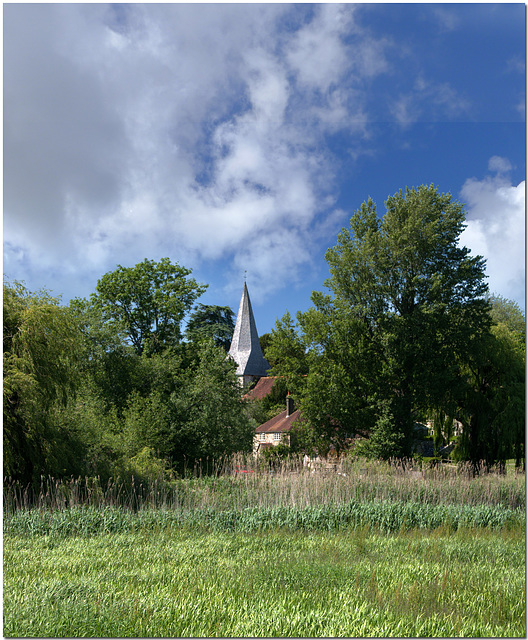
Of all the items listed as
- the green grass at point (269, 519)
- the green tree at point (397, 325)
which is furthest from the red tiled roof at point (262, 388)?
the green grass at point (269, 519)

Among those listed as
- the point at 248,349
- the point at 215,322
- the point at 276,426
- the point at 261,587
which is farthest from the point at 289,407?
the point at 261,587

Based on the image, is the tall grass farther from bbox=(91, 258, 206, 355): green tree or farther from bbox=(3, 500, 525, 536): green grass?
bbox=(91, 258, 206, 355): green tree

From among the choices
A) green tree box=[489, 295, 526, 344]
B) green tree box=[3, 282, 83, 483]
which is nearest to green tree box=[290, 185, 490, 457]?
green tree box=[489, 295, 526, 344]

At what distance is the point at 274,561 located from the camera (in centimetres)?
555

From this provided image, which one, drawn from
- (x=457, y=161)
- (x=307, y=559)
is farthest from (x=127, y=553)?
(x=457, y=161)

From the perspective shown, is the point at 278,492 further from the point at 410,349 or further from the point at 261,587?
the point at 410,349

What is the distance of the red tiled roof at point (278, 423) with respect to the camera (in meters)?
35.1

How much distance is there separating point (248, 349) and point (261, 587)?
47116 mm

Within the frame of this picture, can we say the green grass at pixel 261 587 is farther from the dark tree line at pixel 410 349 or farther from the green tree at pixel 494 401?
the green tree at pixel 494 401

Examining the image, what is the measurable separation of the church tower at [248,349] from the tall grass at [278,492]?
38.4 meters

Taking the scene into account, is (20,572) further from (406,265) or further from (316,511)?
(406,265)

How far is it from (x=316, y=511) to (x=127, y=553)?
3.73 metres

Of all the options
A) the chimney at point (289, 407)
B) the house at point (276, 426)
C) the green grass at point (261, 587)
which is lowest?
the house at point (276, 426)

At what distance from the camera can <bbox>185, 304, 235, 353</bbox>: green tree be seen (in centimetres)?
3309
